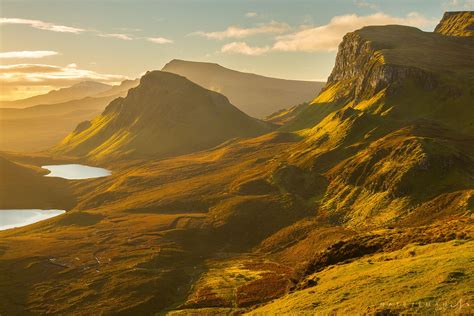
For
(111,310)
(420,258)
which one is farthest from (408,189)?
(111,310)

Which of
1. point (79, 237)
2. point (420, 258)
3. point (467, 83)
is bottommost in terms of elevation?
point (79, 237)

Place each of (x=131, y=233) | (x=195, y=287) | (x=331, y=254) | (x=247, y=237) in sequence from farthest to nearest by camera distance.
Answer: (x=131, y=233) → (x=247, y=237) → (x=195, y=287) → (x=331, y=254)

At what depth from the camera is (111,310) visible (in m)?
90.1

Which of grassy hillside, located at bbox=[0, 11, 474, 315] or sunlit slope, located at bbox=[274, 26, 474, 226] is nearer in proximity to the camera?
grassy hillside, located at bbox=[0, 11, 474, 315]

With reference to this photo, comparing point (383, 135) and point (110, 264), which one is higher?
point (383, 135)

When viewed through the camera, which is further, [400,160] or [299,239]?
[400,160]

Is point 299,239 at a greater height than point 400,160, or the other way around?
point 400,160

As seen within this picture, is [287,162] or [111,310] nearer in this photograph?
[111,310]

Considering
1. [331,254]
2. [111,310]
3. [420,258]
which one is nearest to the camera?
[420,258]

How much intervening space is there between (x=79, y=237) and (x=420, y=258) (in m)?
126

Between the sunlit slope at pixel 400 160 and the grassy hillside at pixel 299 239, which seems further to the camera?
the sunlit slope at pixel 400 160

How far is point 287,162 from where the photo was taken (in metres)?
191

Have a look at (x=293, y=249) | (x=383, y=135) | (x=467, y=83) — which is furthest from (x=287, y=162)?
(x=467, y=83)

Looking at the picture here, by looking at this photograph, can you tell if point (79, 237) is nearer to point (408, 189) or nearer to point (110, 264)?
point (110, 264)
